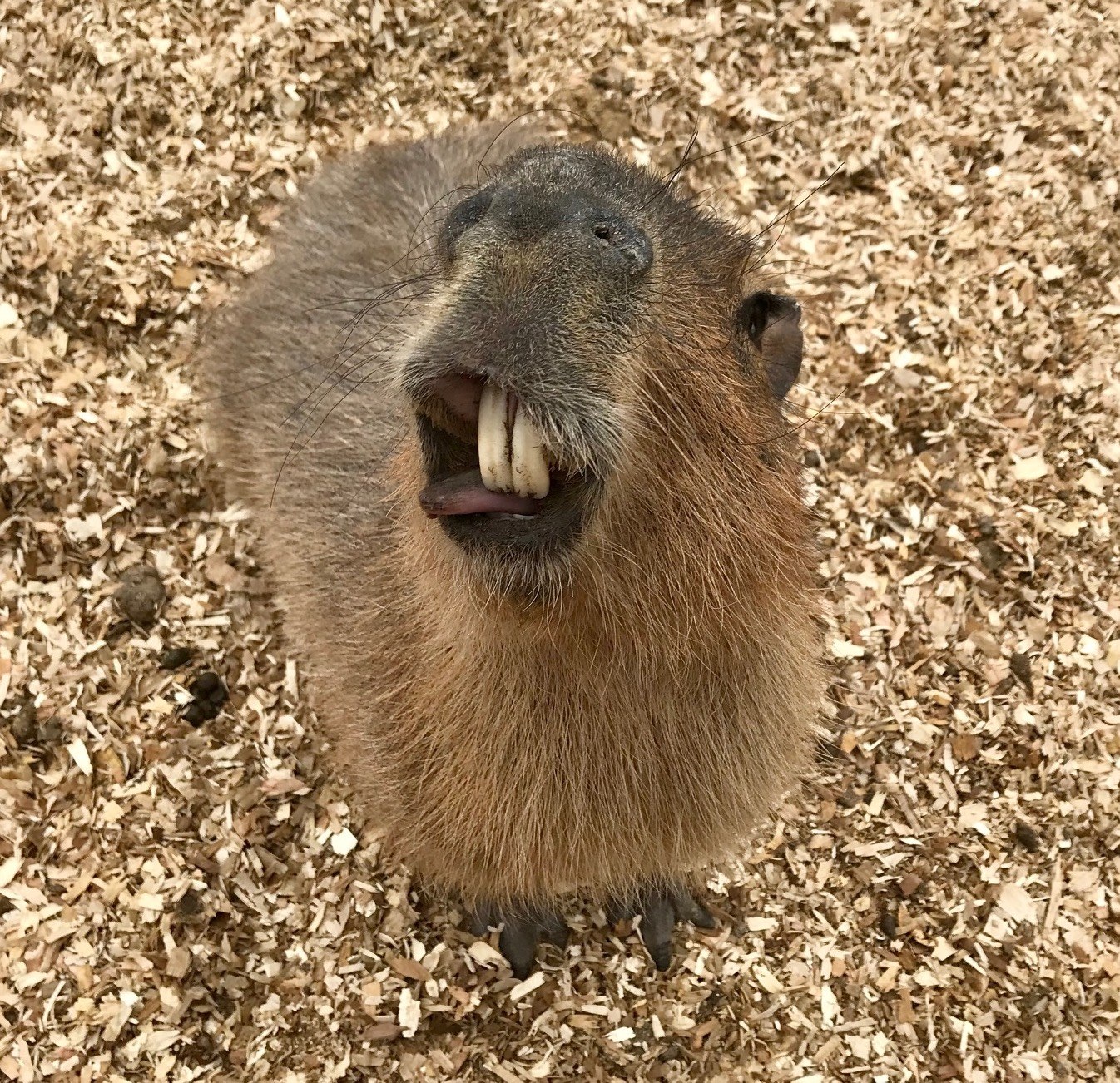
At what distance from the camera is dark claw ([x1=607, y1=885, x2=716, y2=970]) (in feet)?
8.82

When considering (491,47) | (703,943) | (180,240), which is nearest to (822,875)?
(703,943)

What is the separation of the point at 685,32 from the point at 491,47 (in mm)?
717

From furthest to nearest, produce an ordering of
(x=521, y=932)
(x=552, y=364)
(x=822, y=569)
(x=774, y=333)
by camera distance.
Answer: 1. (x=822, y=569)
2. (x=521, y=932)
3. (x=774, y=333)
4. (x=552, y=364)

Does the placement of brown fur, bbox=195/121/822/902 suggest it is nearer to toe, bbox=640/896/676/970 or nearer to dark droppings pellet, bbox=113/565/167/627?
toe, bbox=640/896/676/970

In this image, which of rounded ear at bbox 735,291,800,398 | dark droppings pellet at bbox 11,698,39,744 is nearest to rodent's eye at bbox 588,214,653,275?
rounded ear at bbox 735,291,800,398

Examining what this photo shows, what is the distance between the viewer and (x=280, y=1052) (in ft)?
8.53

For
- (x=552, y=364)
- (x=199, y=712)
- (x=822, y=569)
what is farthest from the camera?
(x=822, y=569)

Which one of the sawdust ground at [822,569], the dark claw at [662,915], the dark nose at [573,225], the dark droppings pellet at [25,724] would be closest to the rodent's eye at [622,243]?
the dark nose at [573,225]

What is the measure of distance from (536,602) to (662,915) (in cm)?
151

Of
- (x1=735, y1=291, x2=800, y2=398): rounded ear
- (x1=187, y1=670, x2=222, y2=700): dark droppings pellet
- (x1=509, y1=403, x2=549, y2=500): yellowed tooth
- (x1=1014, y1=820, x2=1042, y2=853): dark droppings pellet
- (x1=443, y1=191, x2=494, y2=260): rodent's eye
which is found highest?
(x1=443, y1=191, x2=494, y2=260): rodent's eye

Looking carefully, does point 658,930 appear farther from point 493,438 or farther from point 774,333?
point 493,438

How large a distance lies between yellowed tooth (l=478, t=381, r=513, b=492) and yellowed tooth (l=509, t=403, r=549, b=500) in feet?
0.03

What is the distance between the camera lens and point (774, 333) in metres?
1.94

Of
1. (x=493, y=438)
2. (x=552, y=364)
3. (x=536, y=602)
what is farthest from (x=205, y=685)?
(x=552, y=364)
